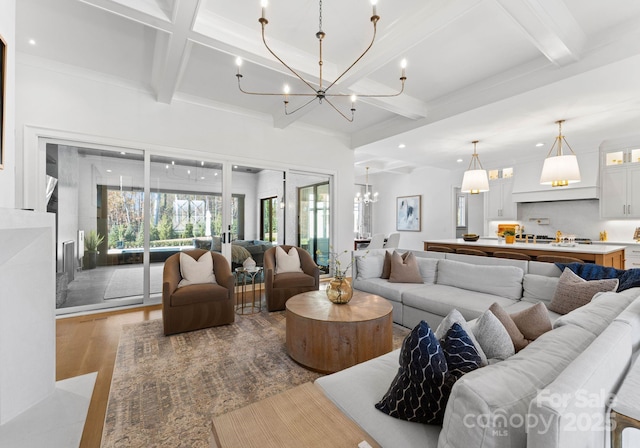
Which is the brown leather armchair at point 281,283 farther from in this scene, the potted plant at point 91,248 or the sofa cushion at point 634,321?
the sofa cushion at point 634,321

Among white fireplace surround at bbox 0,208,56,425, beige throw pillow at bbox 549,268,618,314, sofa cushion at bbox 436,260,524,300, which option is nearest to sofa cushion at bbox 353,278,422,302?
sofa cushion at bbox 436,260,524,300

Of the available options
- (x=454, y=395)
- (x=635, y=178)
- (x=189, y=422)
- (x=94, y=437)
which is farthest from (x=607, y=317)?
(x=635, y=178)

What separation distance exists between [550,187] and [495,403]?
24.3 ft

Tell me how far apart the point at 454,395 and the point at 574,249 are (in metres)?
4.13

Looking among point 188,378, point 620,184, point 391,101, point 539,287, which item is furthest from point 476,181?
point 188,378

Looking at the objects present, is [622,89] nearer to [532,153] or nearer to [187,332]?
[532,153]

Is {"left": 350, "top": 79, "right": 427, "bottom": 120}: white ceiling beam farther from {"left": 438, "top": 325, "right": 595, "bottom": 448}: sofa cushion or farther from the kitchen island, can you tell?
{"left": 438, "top": 325, "right": 595, "bottom": 448}: sofa cushion

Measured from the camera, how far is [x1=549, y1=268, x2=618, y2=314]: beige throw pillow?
2336mm

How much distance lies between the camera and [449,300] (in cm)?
299

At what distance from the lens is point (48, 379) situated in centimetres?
211

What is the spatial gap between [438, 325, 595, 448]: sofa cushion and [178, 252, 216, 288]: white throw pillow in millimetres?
3257

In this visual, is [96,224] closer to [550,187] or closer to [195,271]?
[195,271]

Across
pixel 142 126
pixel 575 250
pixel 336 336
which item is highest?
pixel 142 126

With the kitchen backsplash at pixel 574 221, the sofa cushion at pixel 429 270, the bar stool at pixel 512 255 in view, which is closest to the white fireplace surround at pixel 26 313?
the sofa cushion at pixel 429 270
